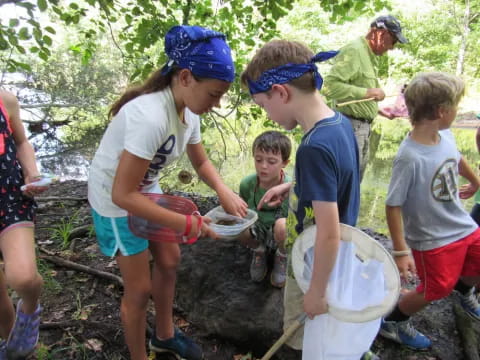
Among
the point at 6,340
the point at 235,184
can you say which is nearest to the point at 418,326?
the point at 6,340

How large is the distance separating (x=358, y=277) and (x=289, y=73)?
0.87m

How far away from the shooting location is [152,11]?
2887mm

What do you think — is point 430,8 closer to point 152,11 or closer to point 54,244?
point 152,11

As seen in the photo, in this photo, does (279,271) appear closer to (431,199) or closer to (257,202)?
(257,202)

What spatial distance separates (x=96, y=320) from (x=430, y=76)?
8.09 ft

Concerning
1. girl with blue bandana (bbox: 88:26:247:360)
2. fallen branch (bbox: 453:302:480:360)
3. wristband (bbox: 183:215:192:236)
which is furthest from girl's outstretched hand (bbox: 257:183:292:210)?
fallen branch (bbox: 453:302:480:360)

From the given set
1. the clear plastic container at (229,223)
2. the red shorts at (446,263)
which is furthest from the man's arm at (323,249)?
the red shorts at (446,263)

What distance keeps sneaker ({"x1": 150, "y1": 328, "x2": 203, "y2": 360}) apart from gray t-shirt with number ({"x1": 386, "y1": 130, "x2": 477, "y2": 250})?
1.39 meters

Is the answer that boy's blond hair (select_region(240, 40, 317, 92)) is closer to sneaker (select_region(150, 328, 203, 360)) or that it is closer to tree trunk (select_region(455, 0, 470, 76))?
sneaker (select_region(150, 328, 203, 360))

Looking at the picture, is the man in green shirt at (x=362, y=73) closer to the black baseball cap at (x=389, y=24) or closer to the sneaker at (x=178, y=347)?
the black baseball cap at (x=389, y=24)

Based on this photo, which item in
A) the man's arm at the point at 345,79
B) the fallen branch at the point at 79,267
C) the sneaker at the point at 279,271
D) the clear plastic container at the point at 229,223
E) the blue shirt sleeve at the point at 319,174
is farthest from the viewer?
the man's arm at the point at 345,79

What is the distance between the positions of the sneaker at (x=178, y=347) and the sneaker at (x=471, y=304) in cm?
180

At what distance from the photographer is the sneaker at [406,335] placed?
203 centimetres

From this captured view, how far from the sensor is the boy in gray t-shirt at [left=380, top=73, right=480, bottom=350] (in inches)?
67.8
